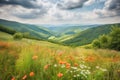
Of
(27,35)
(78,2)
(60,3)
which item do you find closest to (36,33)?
(27,35)

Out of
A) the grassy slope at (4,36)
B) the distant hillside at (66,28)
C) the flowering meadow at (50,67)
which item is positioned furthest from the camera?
the distant hillside at (66,28)

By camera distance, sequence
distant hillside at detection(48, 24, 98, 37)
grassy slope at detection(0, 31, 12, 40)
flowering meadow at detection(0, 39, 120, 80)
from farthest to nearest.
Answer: distant hillside at detection(48, 24, 98, 37), grassy slope at detection(0, 31, 12, 40), flowering meadow at detection(0, 39, 120, 80)

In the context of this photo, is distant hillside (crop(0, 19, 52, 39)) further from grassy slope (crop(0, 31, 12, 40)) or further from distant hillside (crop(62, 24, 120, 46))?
distant hillside (crop(62, 24, 120, 46))

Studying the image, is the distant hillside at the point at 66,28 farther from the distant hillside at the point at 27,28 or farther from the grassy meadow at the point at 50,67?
the grassy meadow at the point at 50,67

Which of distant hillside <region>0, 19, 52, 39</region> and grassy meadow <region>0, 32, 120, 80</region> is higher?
distant hillside <region>0, 19, 52, 39</region>

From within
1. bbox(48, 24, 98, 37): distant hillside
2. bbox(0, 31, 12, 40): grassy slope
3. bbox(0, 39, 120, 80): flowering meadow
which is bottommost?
bbox(0, 39, 120, 80): flowering meadow

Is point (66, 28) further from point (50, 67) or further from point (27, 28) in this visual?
point (50, 67)

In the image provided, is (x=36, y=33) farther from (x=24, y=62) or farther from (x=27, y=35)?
(x=24, y=62)

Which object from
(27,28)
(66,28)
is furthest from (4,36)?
(66,28)

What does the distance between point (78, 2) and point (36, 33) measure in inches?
50.1

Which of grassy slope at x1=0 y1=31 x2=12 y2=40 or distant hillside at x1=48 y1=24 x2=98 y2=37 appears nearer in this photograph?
grassy slope at x1=0 y1=31 x2=12 y2=40

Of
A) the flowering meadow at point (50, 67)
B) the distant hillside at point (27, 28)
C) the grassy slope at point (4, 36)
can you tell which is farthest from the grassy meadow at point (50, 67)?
the distant hillside at point (27, 28)

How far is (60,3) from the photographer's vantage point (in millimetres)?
5344

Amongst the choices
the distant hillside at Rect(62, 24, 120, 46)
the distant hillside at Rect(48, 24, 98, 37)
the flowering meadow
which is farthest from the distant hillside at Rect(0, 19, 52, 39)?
the flowering meadow
